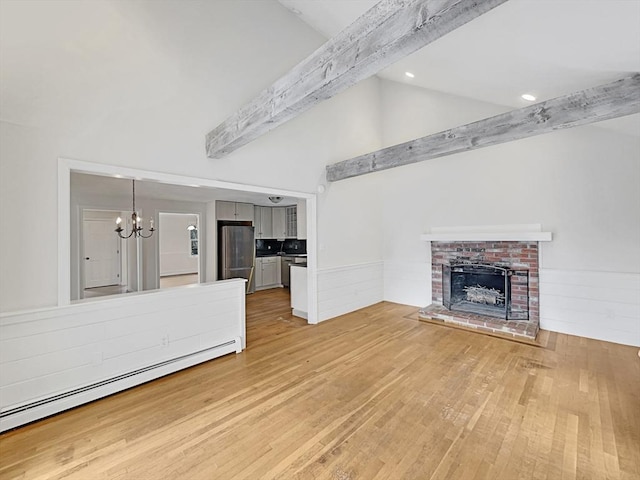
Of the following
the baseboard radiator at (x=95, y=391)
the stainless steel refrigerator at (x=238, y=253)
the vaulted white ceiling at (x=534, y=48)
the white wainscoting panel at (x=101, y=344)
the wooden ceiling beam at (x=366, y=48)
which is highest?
the vaulted white ceiling at (x=534, y=48)

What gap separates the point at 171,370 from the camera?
3100 millimetres

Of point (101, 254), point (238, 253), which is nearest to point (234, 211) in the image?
point (238, 253)

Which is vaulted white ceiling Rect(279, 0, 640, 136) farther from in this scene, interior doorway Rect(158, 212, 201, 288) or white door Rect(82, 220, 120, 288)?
interior doorway Rect(158, 212, 201, 288)

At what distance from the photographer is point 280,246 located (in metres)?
8.99

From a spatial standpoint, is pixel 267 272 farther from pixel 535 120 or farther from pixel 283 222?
pixel 535 120

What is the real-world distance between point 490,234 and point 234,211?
568cm

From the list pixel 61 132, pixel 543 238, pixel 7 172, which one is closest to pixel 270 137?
pixel 61 132

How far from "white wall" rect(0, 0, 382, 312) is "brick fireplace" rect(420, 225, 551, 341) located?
2897 millimetres

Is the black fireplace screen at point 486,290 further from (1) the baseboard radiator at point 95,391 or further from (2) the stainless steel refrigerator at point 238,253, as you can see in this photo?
(2) the stainless steel refrigerator at point 238,253

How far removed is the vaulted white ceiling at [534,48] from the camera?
191cm

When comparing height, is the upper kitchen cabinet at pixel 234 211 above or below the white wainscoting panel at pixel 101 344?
above

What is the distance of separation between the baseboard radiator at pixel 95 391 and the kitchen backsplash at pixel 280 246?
16.8 feet

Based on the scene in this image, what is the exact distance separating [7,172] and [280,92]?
2.20 metres

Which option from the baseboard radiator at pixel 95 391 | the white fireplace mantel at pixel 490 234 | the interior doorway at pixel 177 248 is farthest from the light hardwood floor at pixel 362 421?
the interior doorway at pixel 177 248
